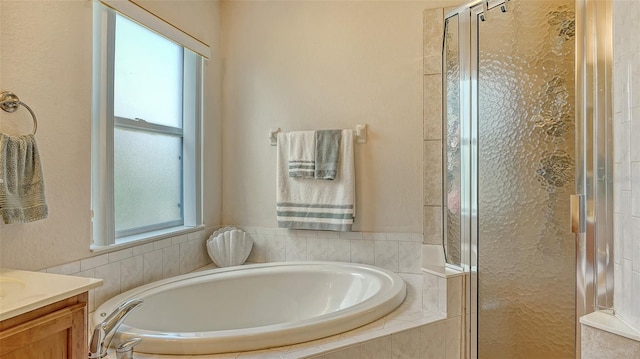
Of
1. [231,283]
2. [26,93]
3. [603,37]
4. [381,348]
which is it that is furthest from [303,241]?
[603,37]

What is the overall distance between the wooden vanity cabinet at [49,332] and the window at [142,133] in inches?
30.9

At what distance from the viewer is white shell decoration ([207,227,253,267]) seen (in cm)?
250

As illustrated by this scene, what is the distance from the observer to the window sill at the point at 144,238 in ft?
5.83

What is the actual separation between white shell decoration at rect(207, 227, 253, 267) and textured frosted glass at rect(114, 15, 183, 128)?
0.83 metres

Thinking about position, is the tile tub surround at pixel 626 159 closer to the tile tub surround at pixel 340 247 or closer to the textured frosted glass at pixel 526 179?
the textured frosted glass at pixel 526 179

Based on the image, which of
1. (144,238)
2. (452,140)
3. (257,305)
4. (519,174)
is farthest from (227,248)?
(519,174)

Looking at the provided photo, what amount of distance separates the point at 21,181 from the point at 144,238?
2.56 feet

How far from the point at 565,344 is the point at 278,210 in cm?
175

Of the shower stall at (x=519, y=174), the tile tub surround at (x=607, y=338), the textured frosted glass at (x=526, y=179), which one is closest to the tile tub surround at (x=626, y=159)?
the tile tub surround at (x=607, y=338)

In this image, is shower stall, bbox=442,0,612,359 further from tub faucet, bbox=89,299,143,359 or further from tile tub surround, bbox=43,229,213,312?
tile tub surround, bbox=43,229,213,312

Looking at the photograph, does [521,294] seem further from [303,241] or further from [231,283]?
[231,283]

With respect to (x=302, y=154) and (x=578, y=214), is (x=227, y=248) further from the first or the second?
(x=578, y=214)

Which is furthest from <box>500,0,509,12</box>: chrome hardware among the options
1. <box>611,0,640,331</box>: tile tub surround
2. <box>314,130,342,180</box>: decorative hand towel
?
<box>314,130,342,180</box>: decorative hand towel

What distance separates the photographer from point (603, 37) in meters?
1.28
